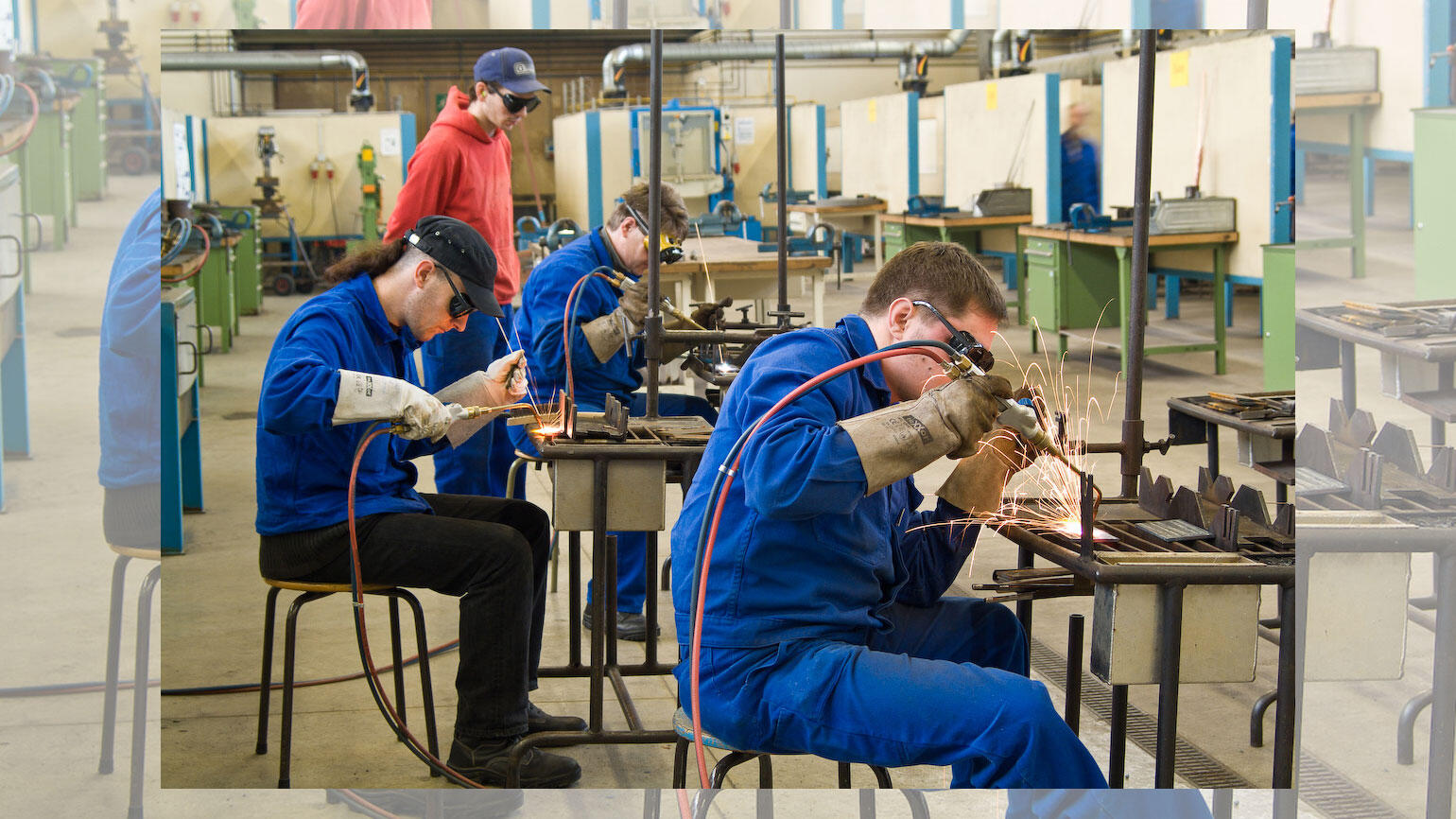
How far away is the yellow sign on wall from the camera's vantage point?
21.3 ft

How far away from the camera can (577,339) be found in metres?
3.33

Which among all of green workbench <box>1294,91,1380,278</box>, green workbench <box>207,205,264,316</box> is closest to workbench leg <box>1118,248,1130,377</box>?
green workbench <box>1294,91,1380,278</box>

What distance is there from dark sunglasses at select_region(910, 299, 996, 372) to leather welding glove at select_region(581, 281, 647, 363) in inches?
56.1

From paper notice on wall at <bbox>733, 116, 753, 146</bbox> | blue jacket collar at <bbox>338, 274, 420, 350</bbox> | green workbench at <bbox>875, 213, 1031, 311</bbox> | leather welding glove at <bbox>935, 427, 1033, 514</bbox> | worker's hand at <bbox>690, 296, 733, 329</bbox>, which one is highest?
paper notice on wall at <bbox>733, 116, 753, 146</bbox>

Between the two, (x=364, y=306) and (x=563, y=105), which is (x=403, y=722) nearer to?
(x=364, y=306)

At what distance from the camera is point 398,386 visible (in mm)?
2391

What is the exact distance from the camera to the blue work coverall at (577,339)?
3.33m

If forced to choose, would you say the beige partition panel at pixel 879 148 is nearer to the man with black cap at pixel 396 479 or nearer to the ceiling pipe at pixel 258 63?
the ceiling pipe at pixel 258 63

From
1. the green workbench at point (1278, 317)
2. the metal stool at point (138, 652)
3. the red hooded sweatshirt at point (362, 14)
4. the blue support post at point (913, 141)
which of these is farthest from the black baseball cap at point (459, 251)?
the blue support post at point (913, 141)

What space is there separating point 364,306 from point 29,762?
1.22 m

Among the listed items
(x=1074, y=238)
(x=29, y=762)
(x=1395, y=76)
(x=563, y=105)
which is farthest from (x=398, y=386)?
(x=563, y=105)

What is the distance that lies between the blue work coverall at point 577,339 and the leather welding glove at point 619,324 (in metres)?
0.03

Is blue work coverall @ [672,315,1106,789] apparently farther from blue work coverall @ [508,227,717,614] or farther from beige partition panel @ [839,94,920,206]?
beige partition panel @ [839,94,920,206]

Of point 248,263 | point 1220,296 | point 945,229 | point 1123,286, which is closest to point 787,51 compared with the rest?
point 945,229
